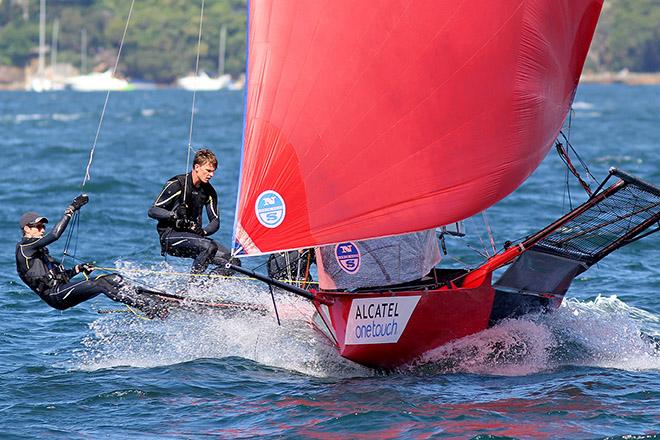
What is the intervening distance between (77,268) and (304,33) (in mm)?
3150

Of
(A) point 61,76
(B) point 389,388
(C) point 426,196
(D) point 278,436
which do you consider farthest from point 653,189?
(A) point 61,76

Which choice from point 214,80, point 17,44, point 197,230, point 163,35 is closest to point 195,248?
point 197,230

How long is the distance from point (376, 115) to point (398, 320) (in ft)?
5.88

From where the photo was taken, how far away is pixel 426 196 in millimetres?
10391

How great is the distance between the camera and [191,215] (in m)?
12.2

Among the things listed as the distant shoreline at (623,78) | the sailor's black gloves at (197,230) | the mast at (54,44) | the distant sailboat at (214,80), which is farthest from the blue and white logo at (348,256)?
the distant shoreline at (623,78)

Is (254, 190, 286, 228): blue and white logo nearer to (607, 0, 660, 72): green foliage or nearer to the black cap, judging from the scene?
the black cap

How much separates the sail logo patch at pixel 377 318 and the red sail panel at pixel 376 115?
0.65 metres

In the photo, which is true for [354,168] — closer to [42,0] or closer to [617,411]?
[617,411]

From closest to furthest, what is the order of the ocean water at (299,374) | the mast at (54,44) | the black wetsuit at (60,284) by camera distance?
the ocean water at (299,374) → the black wetsuit at (60,284) → the mast at (54,44)

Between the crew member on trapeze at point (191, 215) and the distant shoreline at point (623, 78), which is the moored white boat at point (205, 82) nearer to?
the distant shoreline at point (623, 78)

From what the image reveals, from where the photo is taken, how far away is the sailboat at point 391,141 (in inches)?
397

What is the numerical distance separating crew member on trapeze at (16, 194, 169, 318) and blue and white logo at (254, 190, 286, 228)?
1.93 m

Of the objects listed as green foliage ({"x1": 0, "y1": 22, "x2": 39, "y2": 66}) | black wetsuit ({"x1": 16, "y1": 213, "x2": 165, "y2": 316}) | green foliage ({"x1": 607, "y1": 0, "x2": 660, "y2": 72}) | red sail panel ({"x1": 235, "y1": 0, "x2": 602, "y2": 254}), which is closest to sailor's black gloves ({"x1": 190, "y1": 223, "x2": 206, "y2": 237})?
black wetsuit ({"x1": 16, "y1": 213, "x2": 165, "y2": 316})
